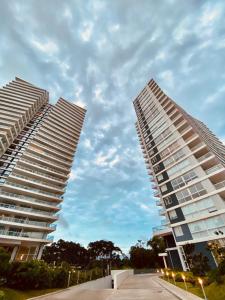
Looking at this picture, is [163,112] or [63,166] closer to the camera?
[163,112]

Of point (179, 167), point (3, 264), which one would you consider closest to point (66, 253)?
point (179, 167)

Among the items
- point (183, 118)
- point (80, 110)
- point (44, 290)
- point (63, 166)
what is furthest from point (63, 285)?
point (80, 110)

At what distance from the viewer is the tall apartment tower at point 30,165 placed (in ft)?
110

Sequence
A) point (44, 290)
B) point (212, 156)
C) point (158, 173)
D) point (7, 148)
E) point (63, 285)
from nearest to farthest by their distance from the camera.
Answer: point (44, 290)
point (63, 285)
point (212, 156)
point (158, 173)
point (7, 148)

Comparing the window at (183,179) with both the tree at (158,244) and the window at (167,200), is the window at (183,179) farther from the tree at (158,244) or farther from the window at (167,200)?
the tree at (158,244)

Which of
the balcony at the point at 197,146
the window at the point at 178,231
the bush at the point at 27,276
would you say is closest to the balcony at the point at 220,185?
the balcony at the point at 197,146

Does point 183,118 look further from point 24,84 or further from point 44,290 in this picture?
point 24,84

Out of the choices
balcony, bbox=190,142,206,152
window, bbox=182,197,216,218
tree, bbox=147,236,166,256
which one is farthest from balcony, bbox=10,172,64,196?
tree, bbox=147,236,166,256

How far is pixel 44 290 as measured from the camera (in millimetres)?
16641

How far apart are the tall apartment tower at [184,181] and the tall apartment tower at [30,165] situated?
24.1 metres

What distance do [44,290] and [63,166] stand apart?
117ft

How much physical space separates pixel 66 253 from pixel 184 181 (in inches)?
2242

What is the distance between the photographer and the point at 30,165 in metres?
41.5

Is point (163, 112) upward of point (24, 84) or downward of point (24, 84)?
downward
